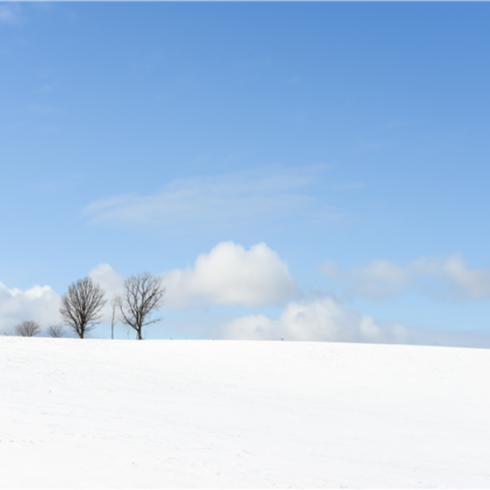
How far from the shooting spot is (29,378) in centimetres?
2081

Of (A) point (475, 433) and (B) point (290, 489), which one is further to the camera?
(A) point (475, 433)

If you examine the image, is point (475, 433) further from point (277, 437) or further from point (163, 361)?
point (163, 361)

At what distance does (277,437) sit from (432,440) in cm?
571

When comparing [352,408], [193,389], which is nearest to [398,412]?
[352,408]

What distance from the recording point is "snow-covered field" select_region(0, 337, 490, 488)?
30.5ft

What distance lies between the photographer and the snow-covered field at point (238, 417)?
9305 millimetres

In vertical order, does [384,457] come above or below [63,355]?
below

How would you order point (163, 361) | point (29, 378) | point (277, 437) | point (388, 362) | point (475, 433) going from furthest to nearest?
point (388, 362)
point (163, 361)
point (29, 378)
point (475, 433)
point (277, 437)

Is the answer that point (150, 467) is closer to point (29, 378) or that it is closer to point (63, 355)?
point (29, 378)

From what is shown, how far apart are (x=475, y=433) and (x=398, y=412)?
4.33 m

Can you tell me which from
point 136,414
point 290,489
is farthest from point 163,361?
point 290,489

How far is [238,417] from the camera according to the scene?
1697cm

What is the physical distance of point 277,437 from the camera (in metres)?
13.9

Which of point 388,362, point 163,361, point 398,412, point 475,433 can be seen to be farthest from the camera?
point 388,362
